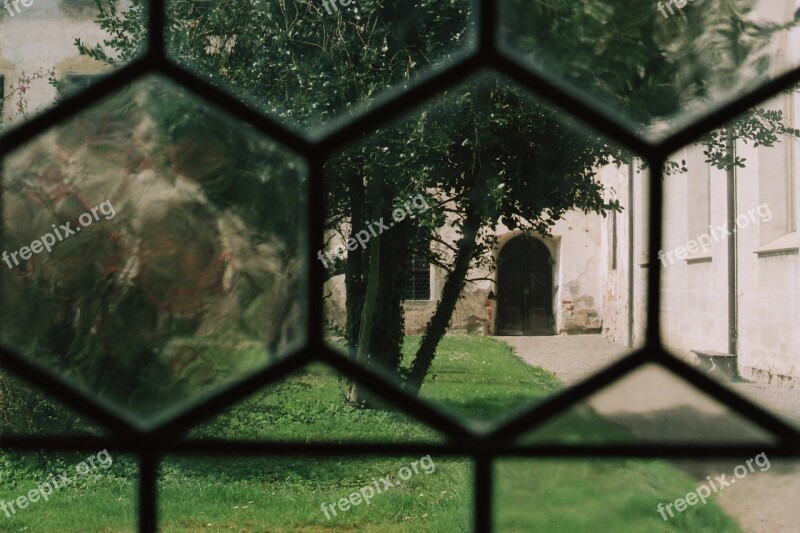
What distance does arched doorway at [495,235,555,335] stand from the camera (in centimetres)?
61

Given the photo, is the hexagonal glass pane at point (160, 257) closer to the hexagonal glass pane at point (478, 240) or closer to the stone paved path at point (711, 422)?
the hexagonal glass pane at point (478, 240)

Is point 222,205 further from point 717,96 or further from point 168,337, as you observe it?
point 717,96

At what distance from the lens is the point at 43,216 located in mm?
589

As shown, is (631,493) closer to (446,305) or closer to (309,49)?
(446,305)

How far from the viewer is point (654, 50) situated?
587mm

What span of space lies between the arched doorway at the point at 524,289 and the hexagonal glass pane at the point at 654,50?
A: 12 centimetres

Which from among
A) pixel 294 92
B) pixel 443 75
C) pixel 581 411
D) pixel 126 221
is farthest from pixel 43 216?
pixel 581 411

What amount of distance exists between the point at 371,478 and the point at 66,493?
0.88 feet

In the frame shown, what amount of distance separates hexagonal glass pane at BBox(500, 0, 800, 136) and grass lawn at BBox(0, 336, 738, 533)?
0.21 m

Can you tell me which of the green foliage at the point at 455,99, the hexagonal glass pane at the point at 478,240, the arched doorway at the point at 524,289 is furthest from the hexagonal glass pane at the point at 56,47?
the arched doorway at the point at 524,289

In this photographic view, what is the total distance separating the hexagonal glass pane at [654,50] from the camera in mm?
587

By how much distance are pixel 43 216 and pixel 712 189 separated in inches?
18.3

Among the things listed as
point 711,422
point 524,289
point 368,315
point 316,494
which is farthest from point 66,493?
point 711,422

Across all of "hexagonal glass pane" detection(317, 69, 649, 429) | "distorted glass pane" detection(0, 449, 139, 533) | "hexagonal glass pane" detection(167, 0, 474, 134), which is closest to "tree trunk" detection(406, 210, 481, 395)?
"hexagonal glass pane" detection(317, 69, 649, 429)
